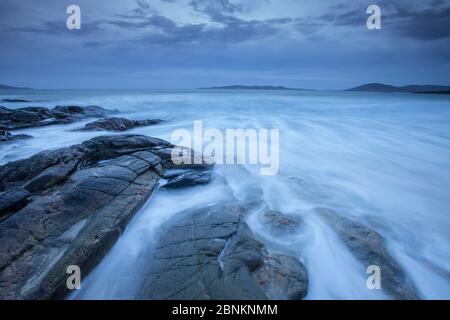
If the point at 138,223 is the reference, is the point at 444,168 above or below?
above

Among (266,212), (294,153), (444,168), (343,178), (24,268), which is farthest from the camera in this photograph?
(294,153)

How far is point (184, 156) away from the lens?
7.62 metres

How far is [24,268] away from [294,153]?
8545mm

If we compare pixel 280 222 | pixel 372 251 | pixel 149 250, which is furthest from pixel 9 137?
pixel 372 251

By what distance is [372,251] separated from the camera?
3.97 meters

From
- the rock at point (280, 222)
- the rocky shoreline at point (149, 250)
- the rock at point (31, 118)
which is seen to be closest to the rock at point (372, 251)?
the rocky shoreline at point (149, 250)

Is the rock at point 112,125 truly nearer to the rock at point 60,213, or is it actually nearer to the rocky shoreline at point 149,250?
the rock at point 60,213

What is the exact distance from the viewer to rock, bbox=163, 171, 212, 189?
6.26 metres

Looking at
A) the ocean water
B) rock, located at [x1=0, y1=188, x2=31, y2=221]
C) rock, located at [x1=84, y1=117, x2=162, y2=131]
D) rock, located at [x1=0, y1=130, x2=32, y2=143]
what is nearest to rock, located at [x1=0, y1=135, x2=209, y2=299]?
rock, located at [x1=0, y1=188, x2=31, y2=221]

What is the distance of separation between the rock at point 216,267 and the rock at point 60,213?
0.96 m

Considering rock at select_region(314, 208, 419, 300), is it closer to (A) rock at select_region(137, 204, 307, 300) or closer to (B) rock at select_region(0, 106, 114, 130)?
(A) rock at select_region(137, 204, 307, 300)

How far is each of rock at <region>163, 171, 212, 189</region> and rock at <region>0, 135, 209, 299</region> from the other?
40 cm
